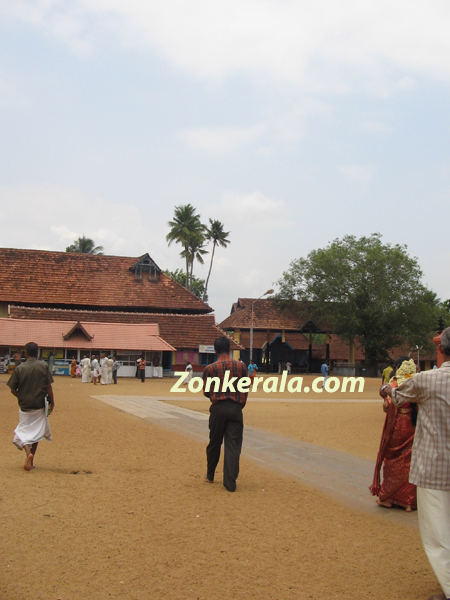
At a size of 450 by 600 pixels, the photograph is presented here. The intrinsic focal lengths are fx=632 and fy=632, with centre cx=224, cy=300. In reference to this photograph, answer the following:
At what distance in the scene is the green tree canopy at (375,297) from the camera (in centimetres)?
4872

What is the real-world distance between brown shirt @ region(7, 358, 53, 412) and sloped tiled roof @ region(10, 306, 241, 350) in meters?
33.4

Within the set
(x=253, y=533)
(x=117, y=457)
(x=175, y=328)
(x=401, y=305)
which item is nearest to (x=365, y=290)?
(x=401, y=305)

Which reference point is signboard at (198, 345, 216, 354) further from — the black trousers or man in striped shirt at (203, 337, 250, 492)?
the black trousers

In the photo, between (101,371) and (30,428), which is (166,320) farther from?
(30,428)

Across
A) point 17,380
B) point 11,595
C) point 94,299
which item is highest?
point 94,299

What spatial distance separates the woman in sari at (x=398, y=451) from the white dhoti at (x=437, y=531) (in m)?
2.16

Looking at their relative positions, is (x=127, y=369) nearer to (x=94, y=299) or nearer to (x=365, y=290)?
(x=94, y=299)

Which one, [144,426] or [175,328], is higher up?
[175,328]

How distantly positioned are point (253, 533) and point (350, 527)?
976 millimetres

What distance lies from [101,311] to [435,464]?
136 feet

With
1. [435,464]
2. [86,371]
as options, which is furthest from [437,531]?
[86,371]

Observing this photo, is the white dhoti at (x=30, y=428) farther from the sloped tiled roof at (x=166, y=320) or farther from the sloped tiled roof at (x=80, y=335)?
the sloped tiled roof at (x=166, y=320)

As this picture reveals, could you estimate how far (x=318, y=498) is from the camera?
7164 mm

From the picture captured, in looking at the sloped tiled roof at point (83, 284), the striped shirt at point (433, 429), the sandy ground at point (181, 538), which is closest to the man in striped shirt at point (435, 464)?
the striped shirt at point (433, 429)
